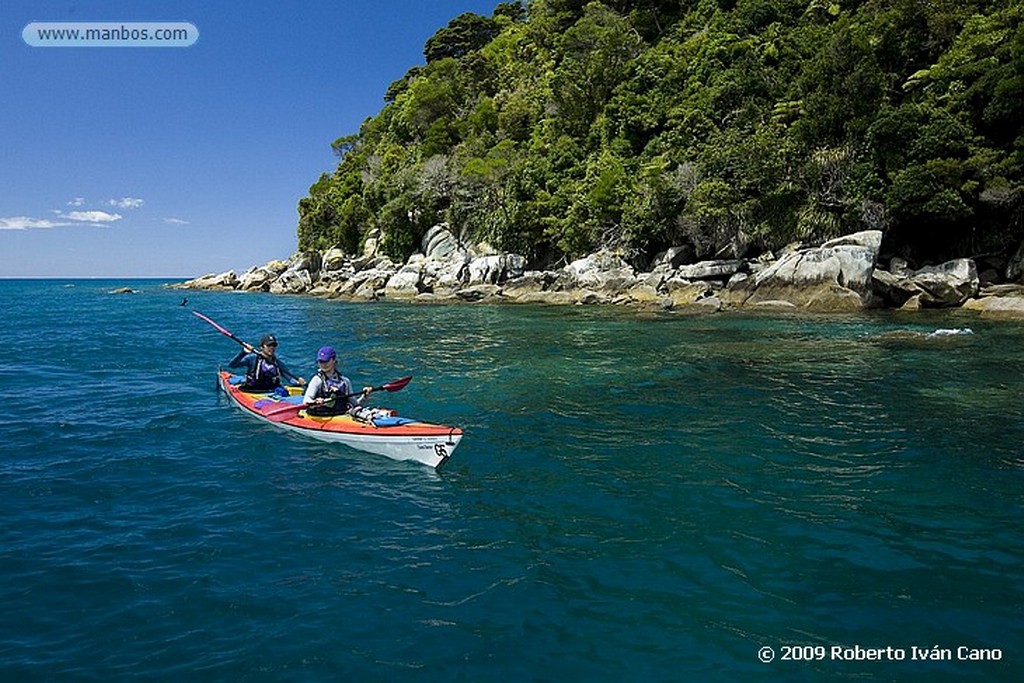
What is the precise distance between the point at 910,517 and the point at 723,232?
3046cm

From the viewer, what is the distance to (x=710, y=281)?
3472cm

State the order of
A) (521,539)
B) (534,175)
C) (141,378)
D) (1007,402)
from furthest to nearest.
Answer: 1. (534,175)
2. (141,378)
3. (1007,402)
4. (521,539)

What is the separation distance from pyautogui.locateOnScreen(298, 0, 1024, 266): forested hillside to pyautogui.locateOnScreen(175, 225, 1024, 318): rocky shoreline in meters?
1.88

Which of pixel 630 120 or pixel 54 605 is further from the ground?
pixel 630 120

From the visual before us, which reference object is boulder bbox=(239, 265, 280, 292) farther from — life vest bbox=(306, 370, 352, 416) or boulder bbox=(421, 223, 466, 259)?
life vest bbox=(306, 370, 352, 416)

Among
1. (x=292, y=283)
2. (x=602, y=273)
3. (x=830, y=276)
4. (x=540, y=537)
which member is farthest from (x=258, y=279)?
(x=540, y=537)

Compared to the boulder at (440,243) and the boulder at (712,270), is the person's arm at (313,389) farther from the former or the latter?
the boulder at (440,243)

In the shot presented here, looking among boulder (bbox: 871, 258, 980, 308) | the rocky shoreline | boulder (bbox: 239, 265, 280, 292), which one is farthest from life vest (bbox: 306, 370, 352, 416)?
boulder (bbox: 239, 265, 280, 292)

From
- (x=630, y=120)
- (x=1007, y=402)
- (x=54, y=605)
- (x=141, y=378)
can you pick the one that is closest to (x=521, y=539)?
(x=54, y=605)

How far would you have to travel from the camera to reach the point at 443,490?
28.3 feet

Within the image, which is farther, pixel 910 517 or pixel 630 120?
pixel 630 120

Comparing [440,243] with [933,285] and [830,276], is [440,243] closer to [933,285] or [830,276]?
[830,276]

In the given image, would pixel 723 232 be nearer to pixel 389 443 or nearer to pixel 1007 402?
pixel 1007 402

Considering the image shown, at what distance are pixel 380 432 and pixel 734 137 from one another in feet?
108
